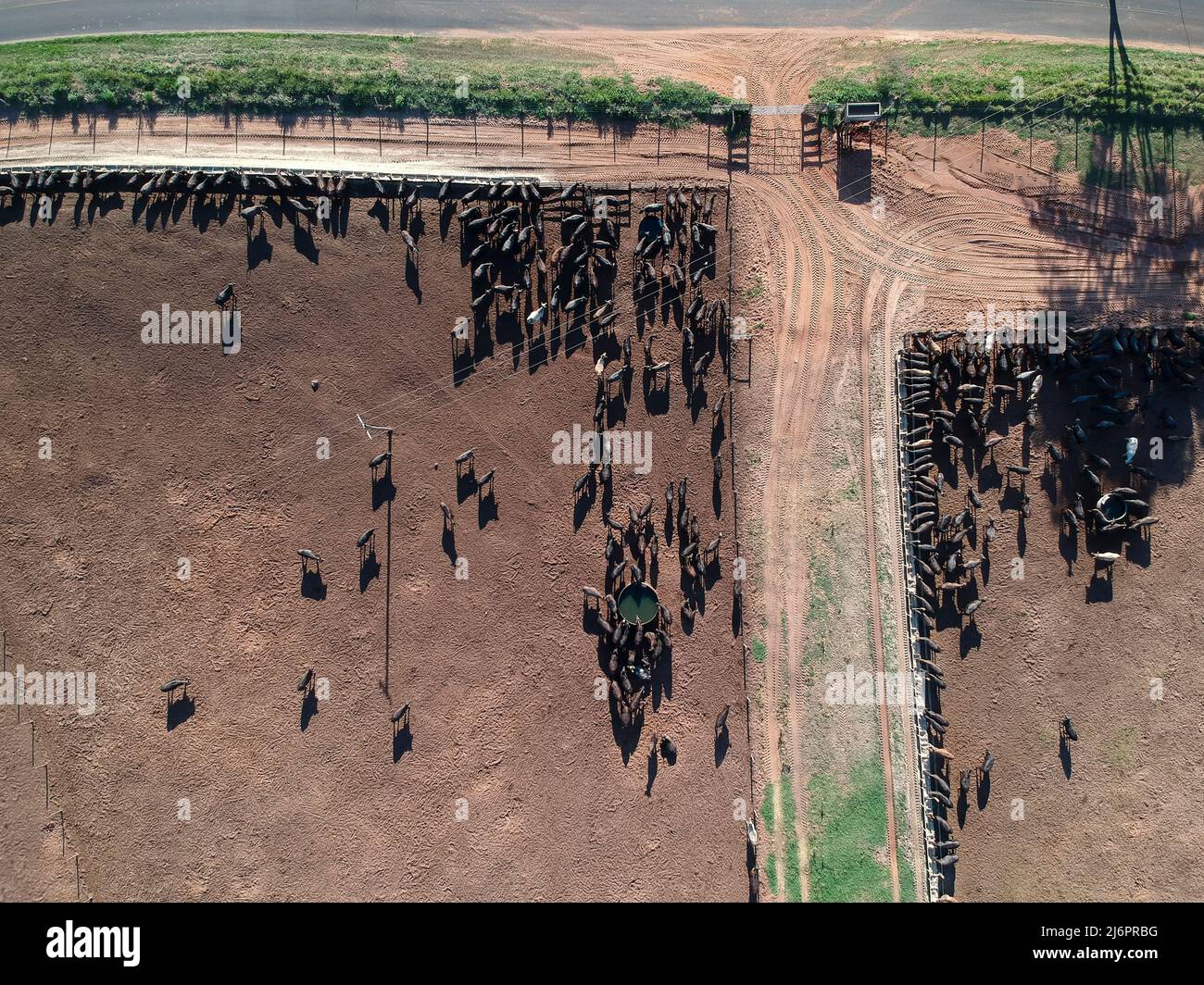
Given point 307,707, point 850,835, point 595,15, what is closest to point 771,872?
point 850,835

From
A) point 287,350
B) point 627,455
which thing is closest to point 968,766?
point 627,455

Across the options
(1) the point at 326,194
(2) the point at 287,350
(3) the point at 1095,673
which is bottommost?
(3) the point at 1095,673

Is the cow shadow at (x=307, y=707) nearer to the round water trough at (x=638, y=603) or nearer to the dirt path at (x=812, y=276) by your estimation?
the round water trough at (x=638, y=603)

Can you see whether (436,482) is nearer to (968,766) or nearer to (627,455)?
(627,455)

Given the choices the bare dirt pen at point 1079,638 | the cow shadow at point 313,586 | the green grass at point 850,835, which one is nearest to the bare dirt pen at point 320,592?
the cow shadow at point 313,586

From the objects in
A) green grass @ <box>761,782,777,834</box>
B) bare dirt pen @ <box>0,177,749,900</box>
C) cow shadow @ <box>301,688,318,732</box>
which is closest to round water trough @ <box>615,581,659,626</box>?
bare dirt pen @ <box>0,177,749,900</box>
